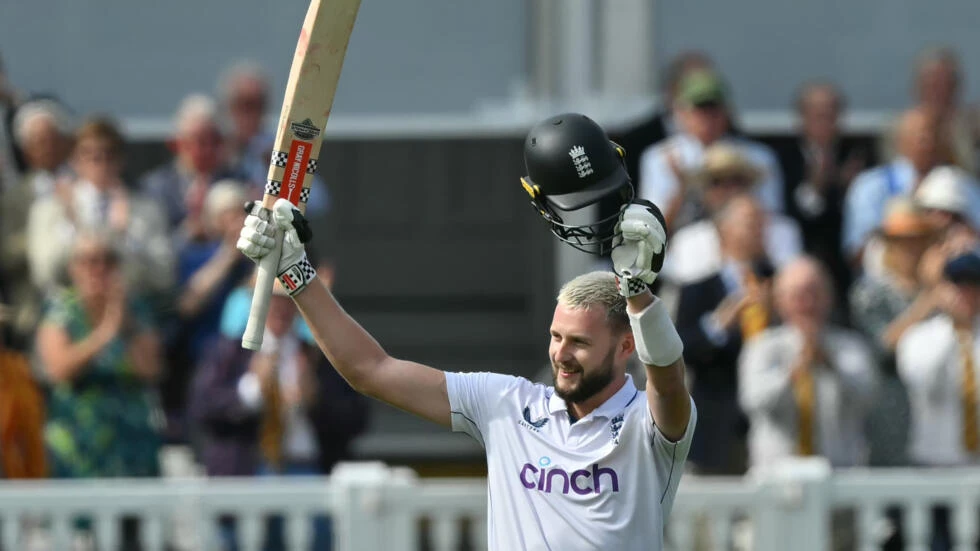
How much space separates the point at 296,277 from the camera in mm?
4738

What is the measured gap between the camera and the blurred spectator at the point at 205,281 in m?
Answer: 8.65

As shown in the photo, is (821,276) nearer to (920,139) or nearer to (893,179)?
(893,179)

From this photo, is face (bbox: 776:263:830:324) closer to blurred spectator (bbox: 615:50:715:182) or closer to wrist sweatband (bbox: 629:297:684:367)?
blurred spectator (bbox: 615:50:715:182)

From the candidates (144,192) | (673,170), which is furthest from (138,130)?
(673,170)

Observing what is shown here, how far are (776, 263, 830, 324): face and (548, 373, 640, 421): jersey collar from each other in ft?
10.9

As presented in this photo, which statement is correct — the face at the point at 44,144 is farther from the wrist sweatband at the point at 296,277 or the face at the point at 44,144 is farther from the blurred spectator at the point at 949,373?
the wrist sweatband at the point at 296,277

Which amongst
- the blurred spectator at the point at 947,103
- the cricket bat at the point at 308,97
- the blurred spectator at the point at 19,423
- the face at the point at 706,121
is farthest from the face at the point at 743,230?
the cricket bat at the point at 308,97

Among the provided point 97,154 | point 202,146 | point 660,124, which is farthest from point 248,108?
point 660,124

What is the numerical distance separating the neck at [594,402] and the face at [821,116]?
16.6ft

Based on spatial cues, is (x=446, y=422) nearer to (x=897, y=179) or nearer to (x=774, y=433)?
(x=774, y=433)

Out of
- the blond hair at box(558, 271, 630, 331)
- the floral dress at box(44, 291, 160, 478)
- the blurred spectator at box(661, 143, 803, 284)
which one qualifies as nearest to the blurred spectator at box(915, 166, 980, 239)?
the blurred spectator at box(661, 143, 803, 284)

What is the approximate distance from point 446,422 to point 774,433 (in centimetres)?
349

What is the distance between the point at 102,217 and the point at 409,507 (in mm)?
2302

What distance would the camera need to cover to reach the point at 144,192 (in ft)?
30.1
